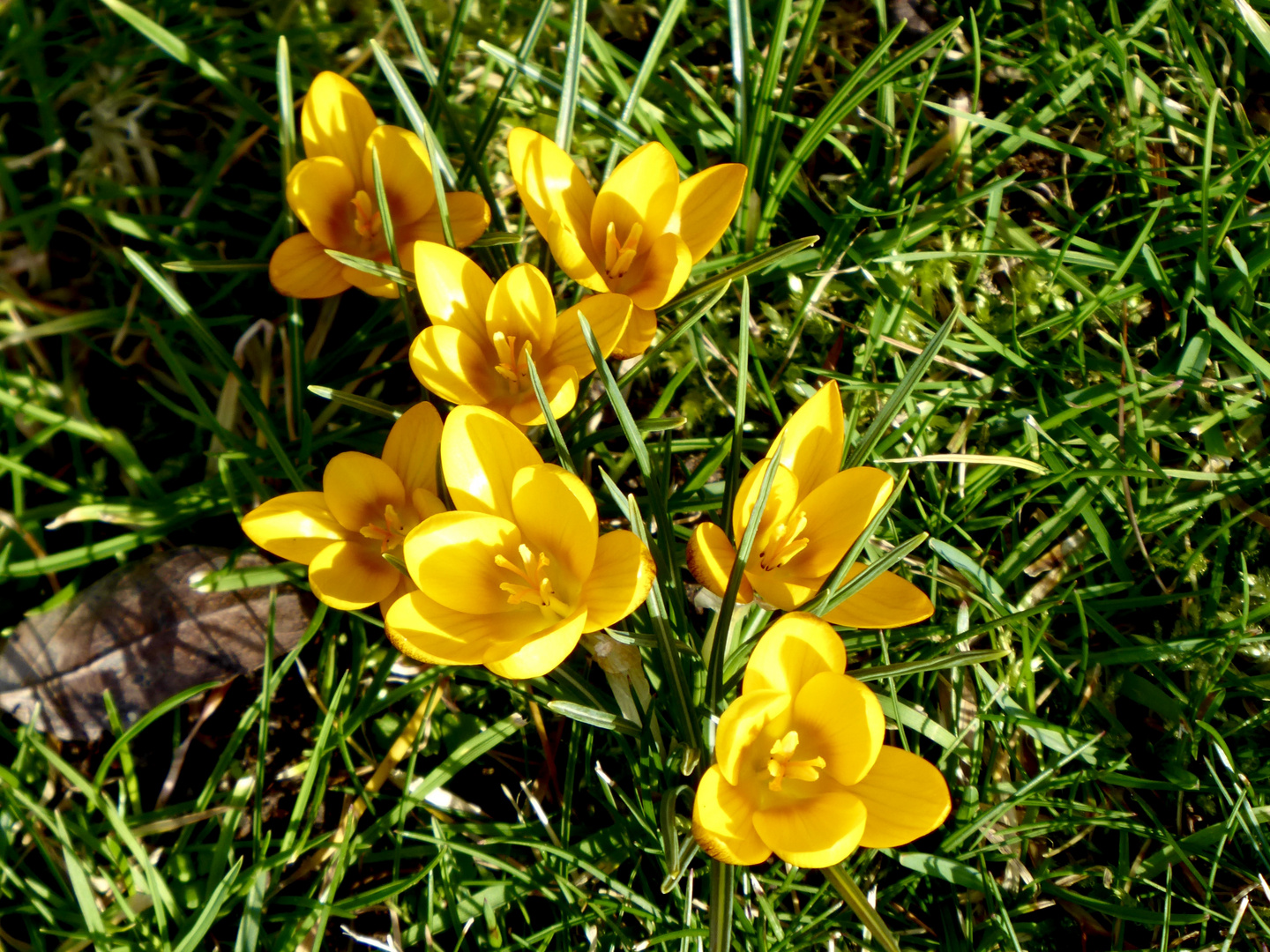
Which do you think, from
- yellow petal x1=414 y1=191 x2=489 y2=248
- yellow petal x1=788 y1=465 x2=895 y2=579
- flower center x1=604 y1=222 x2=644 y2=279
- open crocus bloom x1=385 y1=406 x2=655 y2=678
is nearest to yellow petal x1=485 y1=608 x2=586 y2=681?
open crocus bloom x1=385 y1=406 x2=655 y2=678

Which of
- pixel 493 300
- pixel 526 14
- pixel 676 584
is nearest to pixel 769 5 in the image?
pixel 526 14

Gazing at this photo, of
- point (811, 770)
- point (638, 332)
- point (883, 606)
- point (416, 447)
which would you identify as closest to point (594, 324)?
point (638, 332)

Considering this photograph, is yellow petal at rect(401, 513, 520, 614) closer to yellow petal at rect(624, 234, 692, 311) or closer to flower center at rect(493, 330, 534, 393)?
flower center at rect(493, 330, 534, 393)

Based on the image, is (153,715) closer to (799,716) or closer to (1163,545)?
(799,716)

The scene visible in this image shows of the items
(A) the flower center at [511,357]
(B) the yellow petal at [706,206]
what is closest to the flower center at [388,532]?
(A) the flower center at [511,357]

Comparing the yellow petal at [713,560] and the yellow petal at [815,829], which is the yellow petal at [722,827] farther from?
the yellow petal at [713,560]

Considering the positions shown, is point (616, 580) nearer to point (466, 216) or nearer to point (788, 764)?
point (788, 764)

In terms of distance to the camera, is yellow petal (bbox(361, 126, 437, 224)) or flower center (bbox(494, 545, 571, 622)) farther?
yellow petal (bbox(361, 126, 437, 224))
